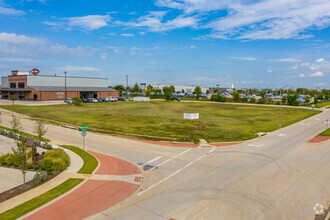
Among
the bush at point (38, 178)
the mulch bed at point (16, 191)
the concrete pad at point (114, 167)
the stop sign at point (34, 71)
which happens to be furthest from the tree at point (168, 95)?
the bush at point (38, 178)

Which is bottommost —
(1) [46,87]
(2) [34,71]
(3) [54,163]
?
(3) [54,163]

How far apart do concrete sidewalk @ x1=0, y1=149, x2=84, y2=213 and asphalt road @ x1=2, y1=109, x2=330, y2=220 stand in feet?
13.9

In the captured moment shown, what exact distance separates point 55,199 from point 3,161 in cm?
861

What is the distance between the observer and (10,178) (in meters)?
15.3

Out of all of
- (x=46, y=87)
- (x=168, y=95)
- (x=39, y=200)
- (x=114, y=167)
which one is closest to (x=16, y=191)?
(x=39, y=200)

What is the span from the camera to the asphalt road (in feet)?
37.9

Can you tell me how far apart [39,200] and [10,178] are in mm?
4740

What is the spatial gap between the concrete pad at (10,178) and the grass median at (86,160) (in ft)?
11.6

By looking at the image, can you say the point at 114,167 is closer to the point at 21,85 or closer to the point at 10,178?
the point at 10,178

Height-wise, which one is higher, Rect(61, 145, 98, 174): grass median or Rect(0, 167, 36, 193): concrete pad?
Rect(61, 145, 98, 174): grass median

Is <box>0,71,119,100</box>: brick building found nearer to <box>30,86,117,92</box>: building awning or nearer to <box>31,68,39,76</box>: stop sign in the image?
<box>30,86,117,92</box>: building awning

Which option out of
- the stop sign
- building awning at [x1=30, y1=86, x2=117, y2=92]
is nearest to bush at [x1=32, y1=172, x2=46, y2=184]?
building awning at [x1=30, y1=86, x2=117, y2=92]

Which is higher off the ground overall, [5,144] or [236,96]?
[236,96]

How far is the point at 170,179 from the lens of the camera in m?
15.6
